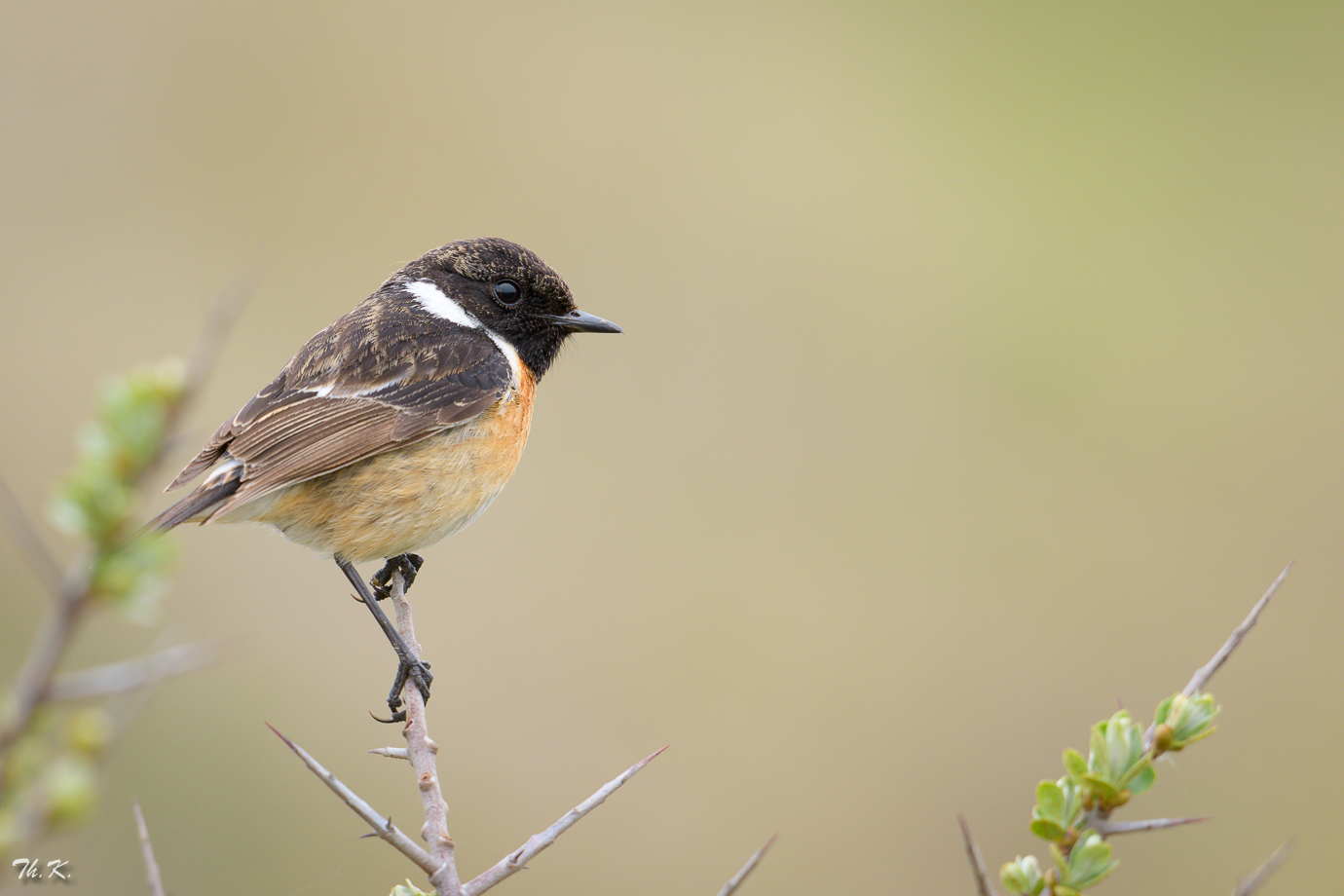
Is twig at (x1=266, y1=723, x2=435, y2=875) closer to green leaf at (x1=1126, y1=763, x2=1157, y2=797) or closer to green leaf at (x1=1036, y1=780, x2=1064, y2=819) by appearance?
green leaf at (x1=1036, y1=780, x2=1064, y2=819)

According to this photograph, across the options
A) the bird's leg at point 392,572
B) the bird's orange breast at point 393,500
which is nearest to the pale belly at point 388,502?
the bird's orange breast at point 393,500

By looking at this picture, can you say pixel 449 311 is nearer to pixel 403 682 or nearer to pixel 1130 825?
pixel 403 682

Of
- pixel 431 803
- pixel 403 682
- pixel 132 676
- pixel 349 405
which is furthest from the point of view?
pixel 349 405

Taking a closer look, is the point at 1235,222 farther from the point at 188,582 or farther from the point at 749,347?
the point at 188,582

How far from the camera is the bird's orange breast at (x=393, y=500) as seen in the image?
4297mm

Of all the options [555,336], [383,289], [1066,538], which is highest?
[383,289]

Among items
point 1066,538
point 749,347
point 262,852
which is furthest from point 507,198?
point 262,852

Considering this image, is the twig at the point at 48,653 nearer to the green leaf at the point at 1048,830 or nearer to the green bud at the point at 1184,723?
the green leaf at the point at 1048,830

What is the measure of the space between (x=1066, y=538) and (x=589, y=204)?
262 inches

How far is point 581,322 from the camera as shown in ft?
16.3

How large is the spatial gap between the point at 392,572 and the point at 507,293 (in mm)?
1325

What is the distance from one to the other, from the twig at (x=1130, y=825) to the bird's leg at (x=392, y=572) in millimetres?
3360

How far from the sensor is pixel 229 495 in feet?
13.2
